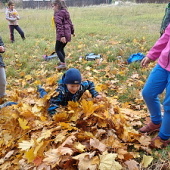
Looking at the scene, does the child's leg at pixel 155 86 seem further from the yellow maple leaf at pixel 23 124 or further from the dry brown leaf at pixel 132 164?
the yellow maple leaf at pixel 23 124

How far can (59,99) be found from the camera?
2941mm

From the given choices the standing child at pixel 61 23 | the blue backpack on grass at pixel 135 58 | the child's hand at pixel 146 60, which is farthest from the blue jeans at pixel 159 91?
the standing child at pixel 61 23

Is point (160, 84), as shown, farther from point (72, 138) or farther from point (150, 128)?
point (72, 138)

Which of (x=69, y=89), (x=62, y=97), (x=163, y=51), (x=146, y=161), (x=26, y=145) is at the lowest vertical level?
(x=146, y=161)

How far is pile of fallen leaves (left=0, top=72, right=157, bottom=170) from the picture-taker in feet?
6.46

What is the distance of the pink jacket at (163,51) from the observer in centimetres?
215

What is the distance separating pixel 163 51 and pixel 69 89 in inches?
47.9

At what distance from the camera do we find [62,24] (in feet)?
16.8

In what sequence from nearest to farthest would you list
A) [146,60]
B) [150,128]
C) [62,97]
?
1. [146,60]
2. [150,128]
3. [62,97]

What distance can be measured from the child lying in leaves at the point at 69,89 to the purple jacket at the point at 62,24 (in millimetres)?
2328

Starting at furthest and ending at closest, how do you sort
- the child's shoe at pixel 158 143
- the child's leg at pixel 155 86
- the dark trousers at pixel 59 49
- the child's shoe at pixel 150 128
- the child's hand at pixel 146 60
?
the dark trousers at pixel 59 49 → the child's shoe at pixel 150 128 → the child's hand at pixel 146 60 → the child's shoe at pixel 158 143 → the child's leg at pixel 155 86

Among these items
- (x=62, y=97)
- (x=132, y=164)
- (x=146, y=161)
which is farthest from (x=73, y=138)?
(x=62, y=97)

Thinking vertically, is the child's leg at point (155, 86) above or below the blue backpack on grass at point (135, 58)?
above

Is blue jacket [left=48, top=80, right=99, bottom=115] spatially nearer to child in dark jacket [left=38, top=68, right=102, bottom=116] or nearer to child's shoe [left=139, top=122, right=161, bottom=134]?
child in dark jacket [left=38, top=68, right=102, bottom=116]
